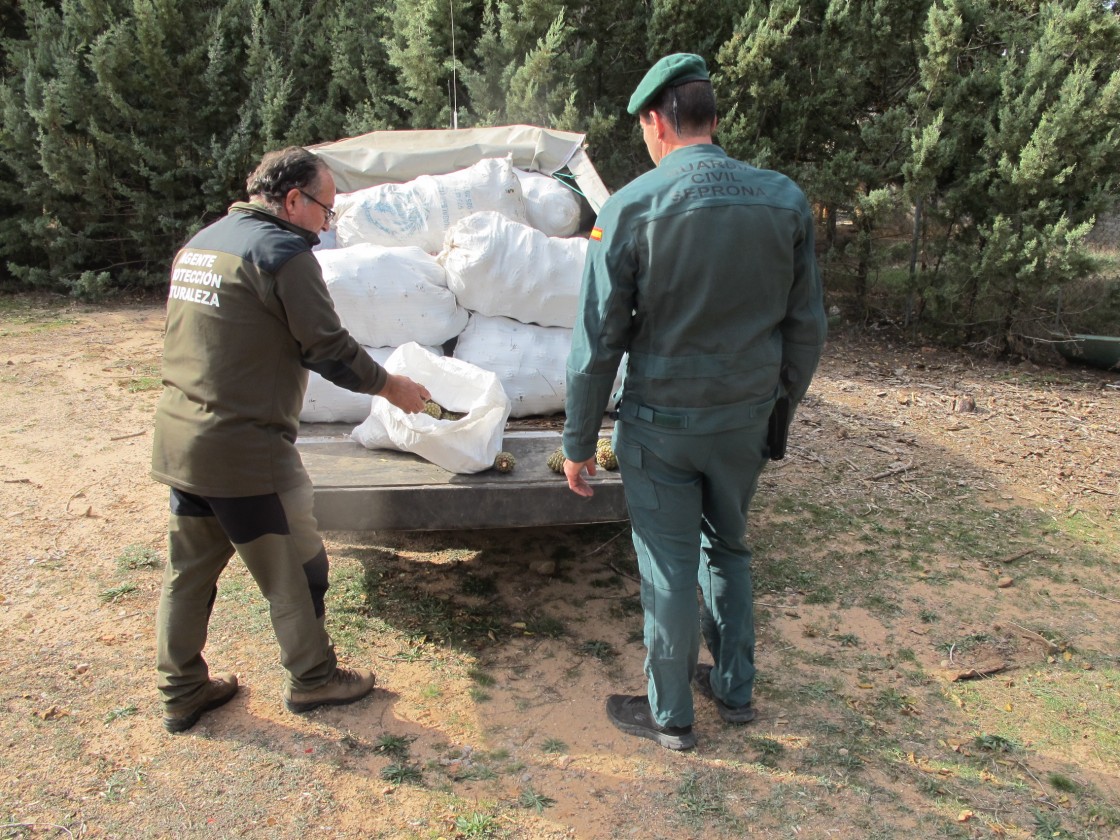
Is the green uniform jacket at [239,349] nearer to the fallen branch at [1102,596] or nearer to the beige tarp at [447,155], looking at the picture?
the beige tarp at [447,155]

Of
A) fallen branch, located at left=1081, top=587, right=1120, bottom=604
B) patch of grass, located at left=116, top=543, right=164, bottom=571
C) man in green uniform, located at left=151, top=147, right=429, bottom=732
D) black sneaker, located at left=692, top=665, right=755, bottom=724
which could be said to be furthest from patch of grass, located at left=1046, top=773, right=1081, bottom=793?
patch of grass, located at left=116, top=543, right=164, bottom=571

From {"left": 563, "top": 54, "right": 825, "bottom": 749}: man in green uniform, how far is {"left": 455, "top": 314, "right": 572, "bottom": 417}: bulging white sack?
52.8 inches

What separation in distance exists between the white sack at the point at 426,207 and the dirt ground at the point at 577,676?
5.23ft

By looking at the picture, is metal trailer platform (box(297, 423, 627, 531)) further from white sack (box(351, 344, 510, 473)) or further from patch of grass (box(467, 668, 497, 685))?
patch of grass (box(467, 668, 497, 685))

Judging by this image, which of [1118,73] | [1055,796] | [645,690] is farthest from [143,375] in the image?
[1118,73]

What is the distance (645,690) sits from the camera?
3.16m

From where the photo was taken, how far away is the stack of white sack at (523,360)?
411 cm

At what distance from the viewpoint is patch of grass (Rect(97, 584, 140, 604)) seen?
12.0 ft

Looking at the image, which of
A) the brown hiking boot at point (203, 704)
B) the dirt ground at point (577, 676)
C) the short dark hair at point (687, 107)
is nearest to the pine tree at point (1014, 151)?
the dirt ground at point (577, 676)

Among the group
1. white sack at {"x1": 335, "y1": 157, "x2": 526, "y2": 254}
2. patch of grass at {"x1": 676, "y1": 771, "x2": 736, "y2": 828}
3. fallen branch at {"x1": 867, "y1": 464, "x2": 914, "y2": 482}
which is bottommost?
patch of grass at {"x1": 676, "y1": 771, "x2": 736, "y2": 828}

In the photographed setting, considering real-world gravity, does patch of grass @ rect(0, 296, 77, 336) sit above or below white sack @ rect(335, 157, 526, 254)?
below

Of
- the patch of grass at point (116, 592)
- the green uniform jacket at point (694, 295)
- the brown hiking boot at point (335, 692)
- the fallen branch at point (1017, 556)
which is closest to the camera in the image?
the green uniform jacket at point (694, 295)

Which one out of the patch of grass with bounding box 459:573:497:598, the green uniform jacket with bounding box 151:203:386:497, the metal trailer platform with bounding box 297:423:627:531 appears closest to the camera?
the green uniform jacket with bounding box 151:203:386:497

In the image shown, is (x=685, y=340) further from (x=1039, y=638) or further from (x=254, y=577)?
(x=1039, y=638)
